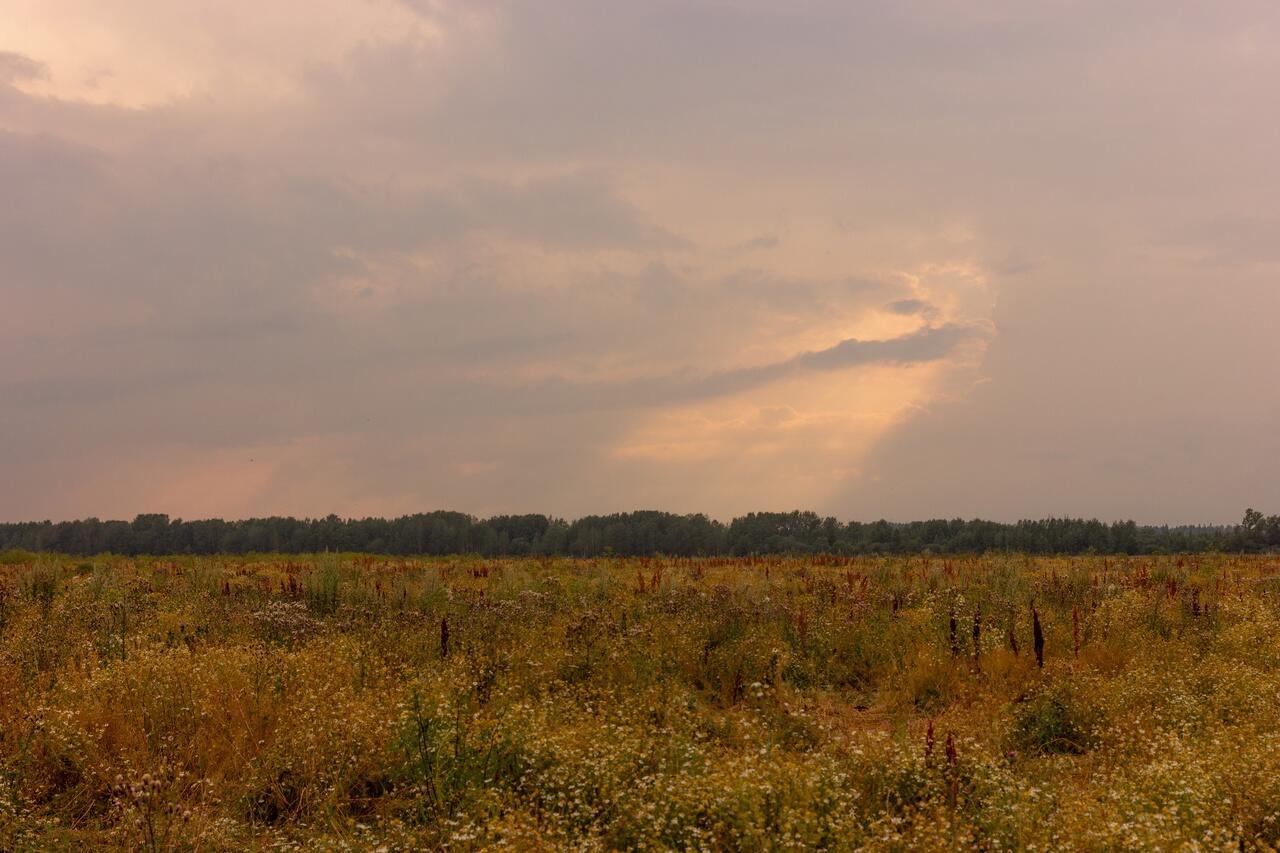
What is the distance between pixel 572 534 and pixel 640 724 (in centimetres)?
9121

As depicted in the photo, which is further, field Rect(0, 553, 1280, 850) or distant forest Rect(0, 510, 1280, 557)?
distant forest Rect(0, 510, 1280, 557)

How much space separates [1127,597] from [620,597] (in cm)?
958

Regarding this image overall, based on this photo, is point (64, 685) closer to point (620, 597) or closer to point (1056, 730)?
point (620, 597)

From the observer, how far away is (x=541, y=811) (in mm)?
6395

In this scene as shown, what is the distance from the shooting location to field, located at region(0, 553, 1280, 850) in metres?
6.00

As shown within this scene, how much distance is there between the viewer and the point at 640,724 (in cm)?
826

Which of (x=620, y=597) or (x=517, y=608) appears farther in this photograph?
(x=620, y=597)

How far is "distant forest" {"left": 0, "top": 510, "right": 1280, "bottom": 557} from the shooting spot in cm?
7712

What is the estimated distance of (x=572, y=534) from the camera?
323ft

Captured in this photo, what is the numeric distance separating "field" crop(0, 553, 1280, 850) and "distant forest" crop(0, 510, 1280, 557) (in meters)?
63.3

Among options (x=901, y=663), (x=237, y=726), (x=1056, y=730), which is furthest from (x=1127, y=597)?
(x=237, y=726)

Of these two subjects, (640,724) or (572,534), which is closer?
(640,724)

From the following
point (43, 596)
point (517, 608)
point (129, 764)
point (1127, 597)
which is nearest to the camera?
point (129, 764)

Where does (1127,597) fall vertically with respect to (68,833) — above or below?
above
